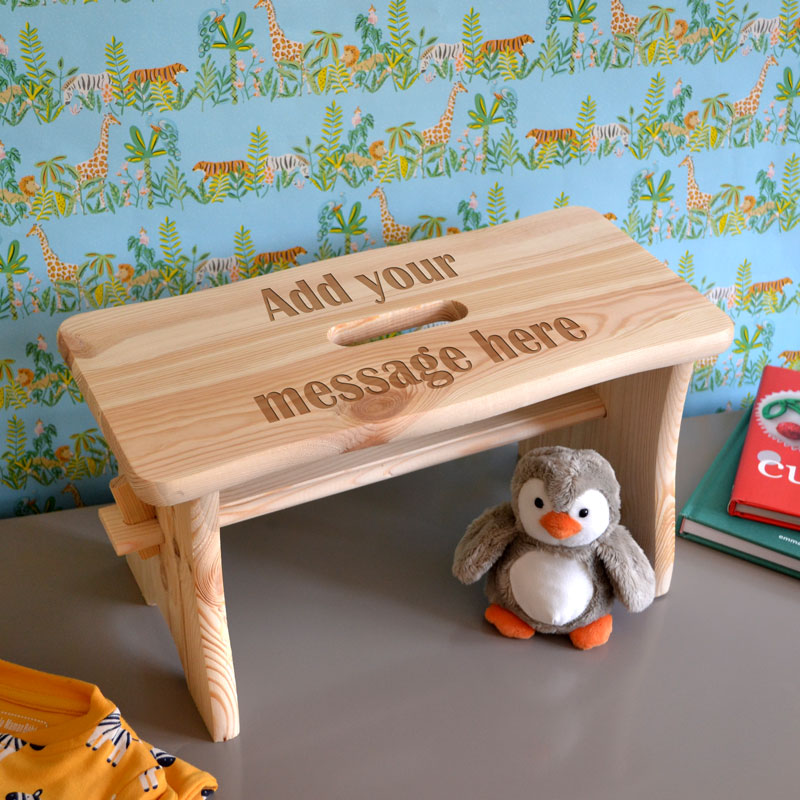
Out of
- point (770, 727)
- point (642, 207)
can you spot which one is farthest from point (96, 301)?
point (770, 727)

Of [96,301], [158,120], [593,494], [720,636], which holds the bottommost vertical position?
[720,636]

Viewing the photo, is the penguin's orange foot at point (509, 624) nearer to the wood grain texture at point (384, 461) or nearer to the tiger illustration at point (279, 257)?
the wood grain texture at point (384, 461)

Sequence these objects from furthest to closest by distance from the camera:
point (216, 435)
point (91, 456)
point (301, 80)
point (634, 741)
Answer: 1. point (91, 456)
2. point (301, 80)
3. point (634, 741)
4. point (216, 435)

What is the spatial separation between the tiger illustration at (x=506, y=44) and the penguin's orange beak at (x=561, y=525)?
1.70 feet

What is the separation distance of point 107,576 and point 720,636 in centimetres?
69

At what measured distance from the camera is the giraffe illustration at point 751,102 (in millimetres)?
1171

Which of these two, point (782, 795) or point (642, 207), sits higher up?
point (642, 207)

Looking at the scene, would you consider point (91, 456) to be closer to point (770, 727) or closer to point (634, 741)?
point (634, 741)

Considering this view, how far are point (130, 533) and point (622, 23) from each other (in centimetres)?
78

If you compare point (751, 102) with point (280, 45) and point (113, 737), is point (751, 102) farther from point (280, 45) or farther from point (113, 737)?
point (113, 737)

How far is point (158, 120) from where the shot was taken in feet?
3.26

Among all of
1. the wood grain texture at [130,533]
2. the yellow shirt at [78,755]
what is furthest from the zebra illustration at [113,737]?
the wood grain texture at [130,533]

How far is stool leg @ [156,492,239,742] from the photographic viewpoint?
798 millimetres

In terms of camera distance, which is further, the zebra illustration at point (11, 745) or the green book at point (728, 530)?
the green book at point (728, 530)
